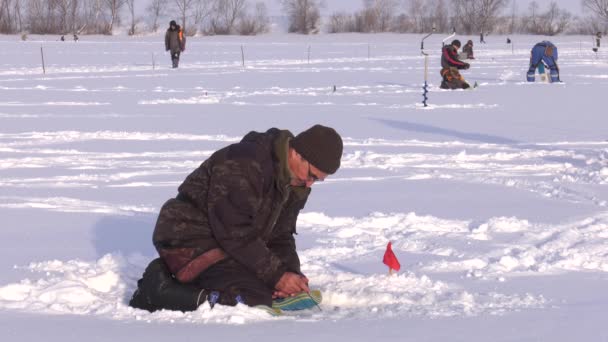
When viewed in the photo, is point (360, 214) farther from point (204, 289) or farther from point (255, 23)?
point (255, 23)

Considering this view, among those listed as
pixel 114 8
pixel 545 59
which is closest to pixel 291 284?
pixel 545 59

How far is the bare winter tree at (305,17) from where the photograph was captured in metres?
83.8

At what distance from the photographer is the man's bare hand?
4.70m

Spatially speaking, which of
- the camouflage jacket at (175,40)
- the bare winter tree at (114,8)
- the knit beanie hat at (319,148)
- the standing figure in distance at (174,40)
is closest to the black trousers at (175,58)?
the standing figure in distance at (174,40)

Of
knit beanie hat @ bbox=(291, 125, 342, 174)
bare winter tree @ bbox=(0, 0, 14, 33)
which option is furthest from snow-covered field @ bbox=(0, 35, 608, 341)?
bare winter tree @ bbox=(0, 0, 14, 33)

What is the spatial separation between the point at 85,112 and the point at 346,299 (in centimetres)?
1183

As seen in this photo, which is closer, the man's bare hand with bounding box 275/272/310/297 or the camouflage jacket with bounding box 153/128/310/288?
the camouflage jacket with bounding box 153/128/310/288

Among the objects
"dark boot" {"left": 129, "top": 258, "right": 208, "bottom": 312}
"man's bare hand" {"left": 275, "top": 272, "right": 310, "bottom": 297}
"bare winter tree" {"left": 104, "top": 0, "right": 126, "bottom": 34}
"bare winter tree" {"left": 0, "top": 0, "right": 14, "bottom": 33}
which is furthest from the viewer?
"bare winter tree" {"left": 104, "top": 0, "right": 126, "bottom": 34}

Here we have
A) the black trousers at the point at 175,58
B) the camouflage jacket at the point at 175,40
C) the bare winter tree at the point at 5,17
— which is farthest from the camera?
the bare winter tree at the point at 5,17

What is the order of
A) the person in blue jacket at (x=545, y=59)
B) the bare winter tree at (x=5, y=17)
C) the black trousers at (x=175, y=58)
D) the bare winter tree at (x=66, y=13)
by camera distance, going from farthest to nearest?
the bare winter tree at (x=66, y=13) < the bare winter tree at (x=5, y=17) < the black trousers at (x=175, y=58) < the person in blue jacket at (x=545, y=59)

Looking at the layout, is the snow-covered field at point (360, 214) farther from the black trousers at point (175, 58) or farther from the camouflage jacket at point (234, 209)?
the black trousers at point (175, 58)

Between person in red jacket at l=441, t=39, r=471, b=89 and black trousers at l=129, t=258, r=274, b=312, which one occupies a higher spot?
black trousers at l=129, t=258, r=274, b=312

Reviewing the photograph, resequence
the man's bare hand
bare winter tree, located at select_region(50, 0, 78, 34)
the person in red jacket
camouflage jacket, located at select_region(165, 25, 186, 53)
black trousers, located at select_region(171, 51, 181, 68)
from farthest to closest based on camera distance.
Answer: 1. bare winter tree, located at select_region(50, 0, 78, 34)
2. black trousers, located at select_region(171, 51, 181, 68)
3. camouflage jacket, located at select_region(165, 25, 186, 53)
4. the person in red jacket
5. the man's bare hand

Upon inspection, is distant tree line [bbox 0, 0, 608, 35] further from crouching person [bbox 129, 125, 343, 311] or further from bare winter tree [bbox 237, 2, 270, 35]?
crouching person [bbox 129, 125, 343, 311]
